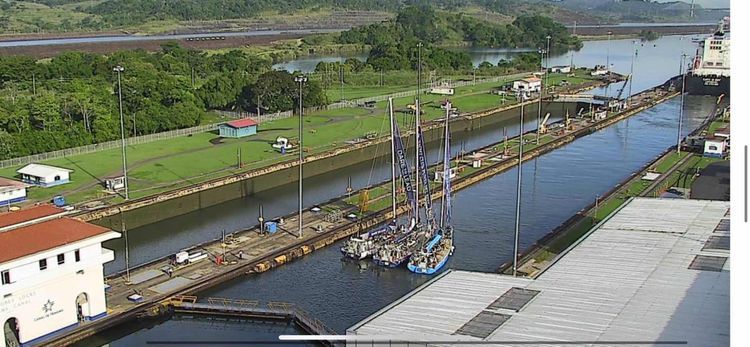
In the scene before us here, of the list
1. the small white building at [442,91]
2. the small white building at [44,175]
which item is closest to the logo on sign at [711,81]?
the small white building at [442,91]

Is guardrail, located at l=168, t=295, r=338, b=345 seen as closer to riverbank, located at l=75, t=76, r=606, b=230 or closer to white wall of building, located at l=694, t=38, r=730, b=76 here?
riverbank, located at l=75, t=76, r=606, b=230

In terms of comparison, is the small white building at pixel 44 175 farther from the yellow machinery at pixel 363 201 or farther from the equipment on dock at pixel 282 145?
the yellow machinery at pixel 363 201

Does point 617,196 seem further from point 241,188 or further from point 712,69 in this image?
point 712,69

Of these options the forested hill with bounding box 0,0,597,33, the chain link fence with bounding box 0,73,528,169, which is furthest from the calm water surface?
the forested hill with bounding box 0,0,597,33

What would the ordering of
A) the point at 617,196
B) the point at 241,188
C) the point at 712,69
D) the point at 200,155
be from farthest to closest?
1. the point at 712,69
2. the point at 200,155
3. the point at 241,188
4. the point at 617,196

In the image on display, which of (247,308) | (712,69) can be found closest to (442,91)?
(712,69)

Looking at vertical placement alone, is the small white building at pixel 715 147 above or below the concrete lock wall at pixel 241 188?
above
